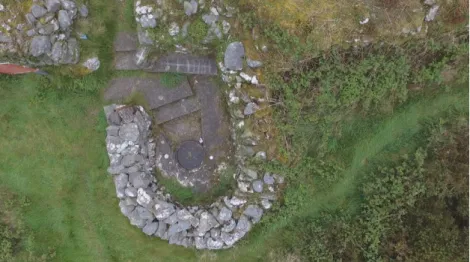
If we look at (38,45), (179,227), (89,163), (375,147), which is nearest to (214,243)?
(179,227)

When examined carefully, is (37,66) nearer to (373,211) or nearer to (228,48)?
(228,48)

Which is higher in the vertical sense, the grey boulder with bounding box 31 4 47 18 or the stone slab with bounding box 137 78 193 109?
the grey boulder with bounding box 31 4 47 18

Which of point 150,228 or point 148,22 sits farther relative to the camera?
point 150,228

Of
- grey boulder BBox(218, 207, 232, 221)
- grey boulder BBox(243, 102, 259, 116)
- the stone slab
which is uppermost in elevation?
grey boulder BBox(243, 102, 259, 116)

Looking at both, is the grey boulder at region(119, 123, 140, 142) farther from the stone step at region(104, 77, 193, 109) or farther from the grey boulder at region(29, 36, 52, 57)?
the grey boulder at region(29, 36, 52, 57)

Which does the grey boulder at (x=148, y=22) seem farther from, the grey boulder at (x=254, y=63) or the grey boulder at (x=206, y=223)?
the grey boulder at (x=206, y=223)

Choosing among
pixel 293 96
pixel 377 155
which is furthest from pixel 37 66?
pixel 377 155

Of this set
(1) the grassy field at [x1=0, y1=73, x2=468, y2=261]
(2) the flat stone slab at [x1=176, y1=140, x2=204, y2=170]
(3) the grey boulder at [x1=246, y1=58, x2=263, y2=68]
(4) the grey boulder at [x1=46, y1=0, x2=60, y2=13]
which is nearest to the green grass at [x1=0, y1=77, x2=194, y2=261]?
(1) the grassy field at [x1=0, y1=73, x2=468, y2=261]

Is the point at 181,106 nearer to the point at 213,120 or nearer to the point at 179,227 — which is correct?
the point at 213,120
